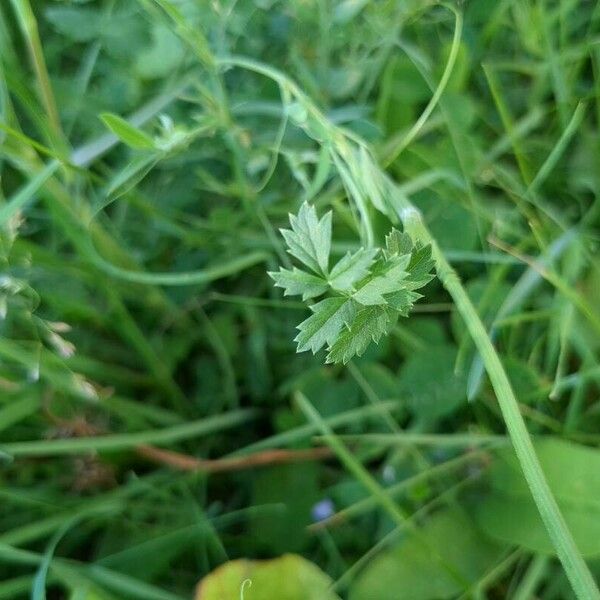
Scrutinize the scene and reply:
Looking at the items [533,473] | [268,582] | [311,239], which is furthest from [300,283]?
[268,582]

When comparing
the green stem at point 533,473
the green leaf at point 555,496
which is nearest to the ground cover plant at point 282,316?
the green leaf at point 555,496

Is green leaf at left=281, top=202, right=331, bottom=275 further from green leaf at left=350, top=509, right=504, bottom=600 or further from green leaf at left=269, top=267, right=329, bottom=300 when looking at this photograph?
green leaf at left=350, top=509, right=504, bottom=600

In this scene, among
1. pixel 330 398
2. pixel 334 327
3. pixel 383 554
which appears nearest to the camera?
pixel 334 327

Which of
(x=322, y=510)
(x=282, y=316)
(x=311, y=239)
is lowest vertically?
(x=322, y=510)

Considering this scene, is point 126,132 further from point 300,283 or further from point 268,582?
point 268,582

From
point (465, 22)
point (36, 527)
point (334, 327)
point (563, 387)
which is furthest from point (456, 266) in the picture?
point (36, 527)

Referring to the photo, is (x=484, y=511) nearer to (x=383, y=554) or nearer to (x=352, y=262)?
(x=383, y=554)

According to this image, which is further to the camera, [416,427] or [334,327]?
[416,427]
